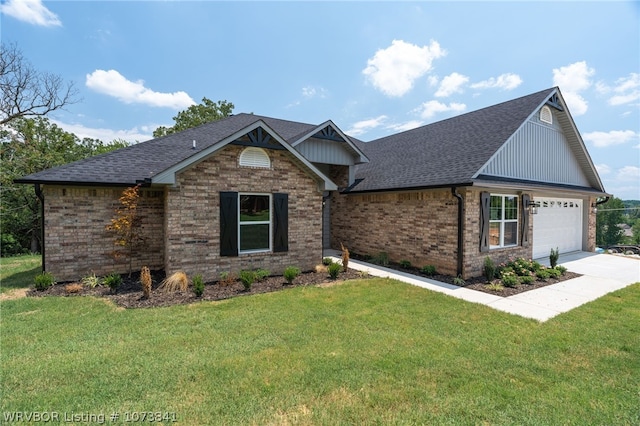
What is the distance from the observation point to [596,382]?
3.50 m

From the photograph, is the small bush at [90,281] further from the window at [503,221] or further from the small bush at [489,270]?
the window at [503,221]

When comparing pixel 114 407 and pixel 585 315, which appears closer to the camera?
pixel 114 407

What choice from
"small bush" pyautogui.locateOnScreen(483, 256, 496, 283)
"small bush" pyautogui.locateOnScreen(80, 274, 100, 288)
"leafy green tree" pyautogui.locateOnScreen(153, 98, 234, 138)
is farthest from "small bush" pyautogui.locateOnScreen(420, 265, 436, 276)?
"leafy green tree" pyautogui.locateOnScreen(153, 98, 234, 138)

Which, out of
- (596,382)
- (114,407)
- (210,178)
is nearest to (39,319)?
(114,407)

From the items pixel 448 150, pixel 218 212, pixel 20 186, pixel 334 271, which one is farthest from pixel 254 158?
pixel 20 186

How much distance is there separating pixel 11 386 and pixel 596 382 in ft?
23.0

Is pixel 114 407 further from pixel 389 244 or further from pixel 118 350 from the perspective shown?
pixel 389 244

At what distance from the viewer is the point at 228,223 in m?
8.05

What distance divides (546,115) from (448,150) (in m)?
4.53

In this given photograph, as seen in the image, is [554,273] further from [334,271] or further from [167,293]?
[167,293]

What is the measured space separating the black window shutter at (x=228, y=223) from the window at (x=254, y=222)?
0.25 metres

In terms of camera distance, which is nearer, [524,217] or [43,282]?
[43,282]

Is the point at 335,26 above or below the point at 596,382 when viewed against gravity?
above

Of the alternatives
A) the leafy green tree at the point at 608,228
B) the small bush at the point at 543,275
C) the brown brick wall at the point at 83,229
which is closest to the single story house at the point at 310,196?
the brown brick wall at the point at 83,229
